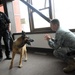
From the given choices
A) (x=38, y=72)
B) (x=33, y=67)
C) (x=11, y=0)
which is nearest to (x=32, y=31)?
(x=11, y=0)

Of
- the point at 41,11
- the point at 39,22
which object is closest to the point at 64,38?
the point at 41,11

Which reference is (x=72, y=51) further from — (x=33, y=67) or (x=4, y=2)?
(x=4, y=2)

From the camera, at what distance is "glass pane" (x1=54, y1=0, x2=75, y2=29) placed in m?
3.74

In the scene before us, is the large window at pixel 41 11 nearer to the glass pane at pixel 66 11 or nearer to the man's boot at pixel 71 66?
the glass pane at pixel 66 11

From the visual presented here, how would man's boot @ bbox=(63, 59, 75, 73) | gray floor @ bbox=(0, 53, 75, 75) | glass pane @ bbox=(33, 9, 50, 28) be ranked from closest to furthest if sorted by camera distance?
1. man's boot @ bbox=(63, 59, 75, 73)
2. gray floor @ bbox=(0, 53, 75, 75)
3. glass pane @ bbox=(33, 9, 50, 28)

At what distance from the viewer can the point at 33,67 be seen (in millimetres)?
2938

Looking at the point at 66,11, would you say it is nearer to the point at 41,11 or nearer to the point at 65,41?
the point at 41,11

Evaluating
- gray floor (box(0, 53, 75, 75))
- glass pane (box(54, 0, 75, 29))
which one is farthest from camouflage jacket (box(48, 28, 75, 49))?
glass pane (box(54, 0, 75, 29))

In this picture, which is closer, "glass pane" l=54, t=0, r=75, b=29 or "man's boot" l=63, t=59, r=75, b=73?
"man's boot" l=63, t=59, r=75, b=73

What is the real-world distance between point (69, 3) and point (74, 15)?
1.15ft

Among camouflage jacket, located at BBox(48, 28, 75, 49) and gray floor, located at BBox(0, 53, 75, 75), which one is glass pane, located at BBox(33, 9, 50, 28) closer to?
gray floor, located at BBox(0, 53, 75, 75)

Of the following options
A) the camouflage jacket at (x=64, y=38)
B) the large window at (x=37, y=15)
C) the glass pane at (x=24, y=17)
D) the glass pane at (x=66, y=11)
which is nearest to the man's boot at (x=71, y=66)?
the camouflage jacket at (x=64, y=38)

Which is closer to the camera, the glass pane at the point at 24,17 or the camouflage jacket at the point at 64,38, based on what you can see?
the camouflage jacket at the point at 64,38

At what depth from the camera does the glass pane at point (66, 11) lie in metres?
3.74
